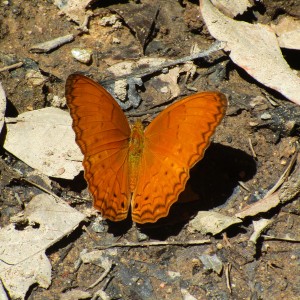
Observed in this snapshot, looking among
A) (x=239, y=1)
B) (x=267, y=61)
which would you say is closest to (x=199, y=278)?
(x=267, y=61)

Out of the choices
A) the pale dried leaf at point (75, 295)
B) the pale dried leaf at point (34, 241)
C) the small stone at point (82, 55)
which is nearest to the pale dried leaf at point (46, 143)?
the pale dried leaf at point (34, 241)

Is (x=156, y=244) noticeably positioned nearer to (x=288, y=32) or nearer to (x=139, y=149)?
(x=139, y=149)

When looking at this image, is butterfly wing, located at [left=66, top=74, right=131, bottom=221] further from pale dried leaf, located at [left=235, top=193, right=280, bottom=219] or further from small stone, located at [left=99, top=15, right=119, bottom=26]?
small stone, located at [left=99, top=15, right=119, bottom=26]

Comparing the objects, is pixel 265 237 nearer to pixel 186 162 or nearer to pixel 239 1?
pixel 186 162

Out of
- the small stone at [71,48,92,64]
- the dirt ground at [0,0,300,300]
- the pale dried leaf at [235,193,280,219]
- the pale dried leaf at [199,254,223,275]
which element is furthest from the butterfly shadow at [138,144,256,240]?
the small stone at [71,48,92,64]

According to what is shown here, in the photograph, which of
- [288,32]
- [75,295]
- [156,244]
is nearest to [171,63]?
[288,32]

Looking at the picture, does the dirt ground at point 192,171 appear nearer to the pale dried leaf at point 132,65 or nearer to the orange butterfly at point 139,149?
the pale dried leaf at point 132,65
